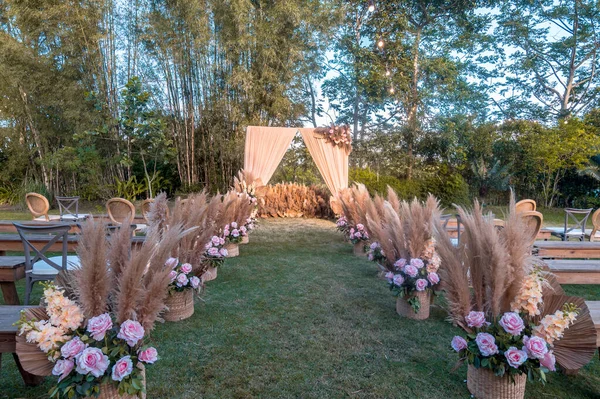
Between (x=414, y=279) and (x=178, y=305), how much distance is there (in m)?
1.72

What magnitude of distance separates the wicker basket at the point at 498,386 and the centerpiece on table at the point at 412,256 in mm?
858

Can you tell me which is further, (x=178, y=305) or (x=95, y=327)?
(x=178, y=305)

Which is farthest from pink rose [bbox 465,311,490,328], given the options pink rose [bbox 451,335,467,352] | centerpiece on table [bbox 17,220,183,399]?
centerpiece on table [bbox 17,220,183,399]

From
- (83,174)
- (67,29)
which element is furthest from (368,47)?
(83,174)

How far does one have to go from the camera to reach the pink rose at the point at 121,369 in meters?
1.17

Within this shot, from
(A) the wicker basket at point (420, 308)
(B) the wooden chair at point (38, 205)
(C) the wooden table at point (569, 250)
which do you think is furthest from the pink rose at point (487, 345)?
(B) the wooden chair at point (38, 205)

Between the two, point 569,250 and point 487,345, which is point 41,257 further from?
point 569,250

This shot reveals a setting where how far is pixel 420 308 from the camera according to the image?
2494mm

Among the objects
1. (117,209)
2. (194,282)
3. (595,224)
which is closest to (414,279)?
(194,282)

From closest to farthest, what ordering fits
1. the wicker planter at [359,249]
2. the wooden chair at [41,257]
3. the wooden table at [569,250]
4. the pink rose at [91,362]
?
1. the pink rose at [91,362]
2. the wooden chair at [41,257]
3. the wooden table at [569,250]
4. the wicker planter at [359,249]

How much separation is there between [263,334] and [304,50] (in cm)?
898

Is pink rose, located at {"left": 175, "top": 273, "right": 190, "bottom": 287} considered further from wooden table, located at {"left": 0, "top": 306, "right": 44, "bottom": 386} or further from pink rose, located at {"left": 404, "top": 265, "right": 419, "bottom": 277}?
pink rose, located at {"left": 404, "top": 265, "right": 419, "bottom": 277}

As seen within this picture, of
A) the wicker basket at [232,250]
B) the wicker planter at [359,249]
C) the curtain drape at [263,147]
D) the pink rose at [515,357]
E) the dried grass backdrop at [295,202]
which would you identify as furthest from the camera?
the dried grass backdrop at [295,202]

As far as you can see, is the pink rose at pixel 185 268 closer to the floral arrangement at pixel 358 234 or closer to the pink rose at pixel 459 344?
the pink rose at pixel 459 344
